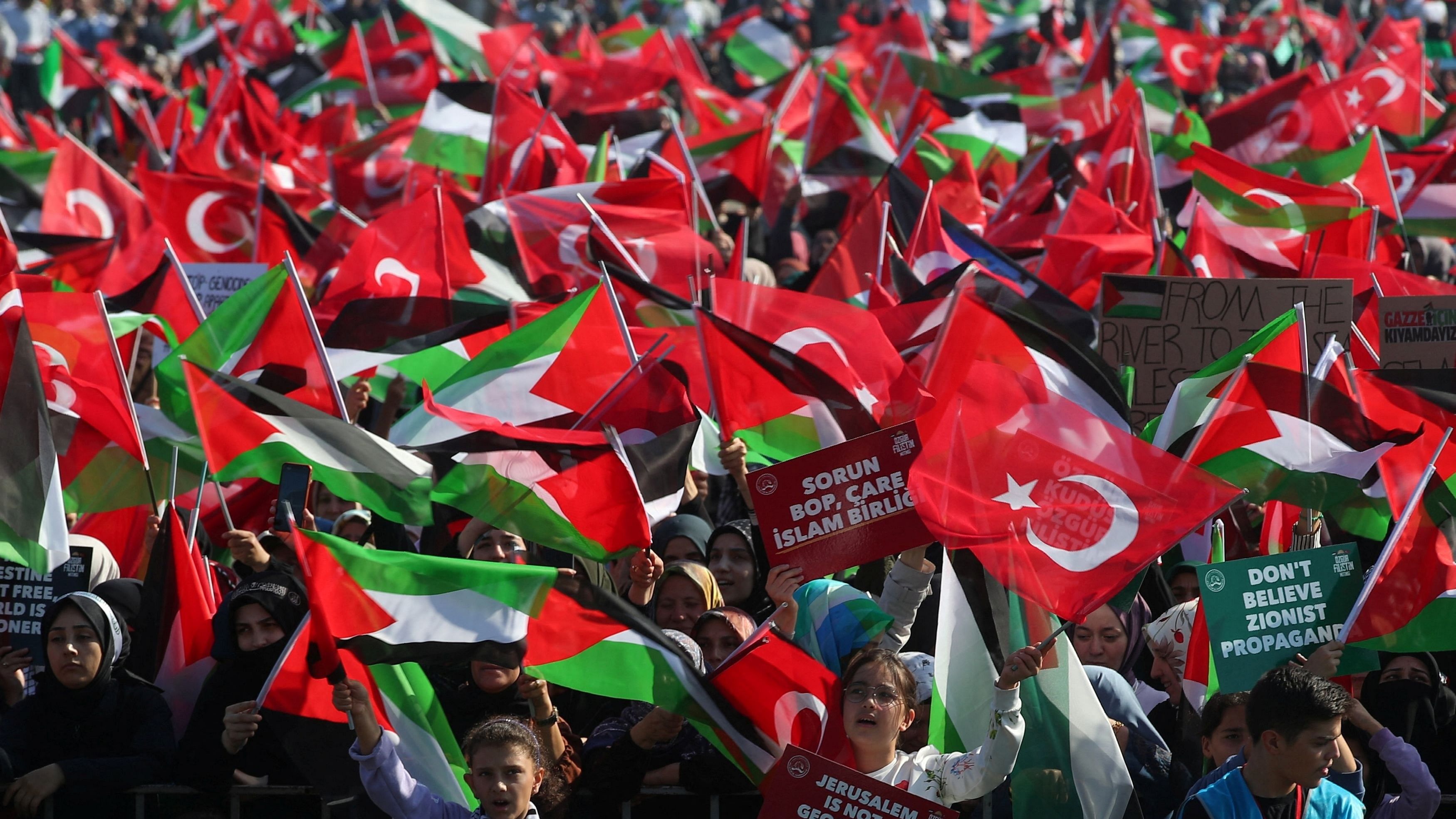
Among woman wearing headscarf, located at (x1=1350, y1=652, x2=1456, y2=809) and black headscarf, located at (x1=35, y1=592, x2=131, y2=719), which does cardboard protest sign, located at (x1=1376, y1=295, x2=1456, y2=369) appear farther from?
black headscarf, located at (x1=35, y1=592, x2=131, y2=719)

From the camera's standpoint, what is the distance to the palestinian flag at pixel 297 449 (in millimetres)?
6449

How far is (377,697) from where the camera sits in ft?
17.3

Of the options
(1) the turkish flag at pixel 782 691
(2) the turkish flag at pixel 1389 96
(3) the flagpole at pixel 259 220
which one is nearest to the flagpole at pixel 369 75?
(3) the flagpole at pixel 259 220

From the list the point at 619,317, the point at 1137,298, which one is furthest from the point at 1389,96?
the point at 619,317

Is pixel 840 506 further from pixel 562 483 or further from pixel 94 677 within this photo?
pixel 94 677

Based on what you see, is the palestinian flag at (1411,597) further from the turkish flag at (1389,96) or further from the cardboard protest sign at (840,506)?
the turkish flag at (1389,96)

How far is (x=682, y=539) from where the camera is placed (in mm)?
A: 6844

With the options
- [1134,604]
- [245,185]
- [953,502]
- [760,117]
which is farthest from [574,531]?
[760,117]

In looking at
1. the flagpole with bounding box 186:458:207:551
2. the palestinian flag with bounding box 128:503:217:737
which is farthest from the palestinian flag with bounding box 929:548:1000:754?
the flagpole with bounding box 186:458:207:551

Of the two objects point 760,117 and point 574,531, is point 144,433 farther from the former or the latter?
point 760,117

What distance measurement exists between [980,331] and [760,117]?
24.9ft

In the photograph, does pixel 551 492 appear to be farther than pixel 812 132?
No

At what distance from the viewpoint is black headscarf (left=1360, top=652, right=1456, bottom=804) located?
5492 mm

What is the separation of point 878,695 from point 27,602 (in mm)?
3093
